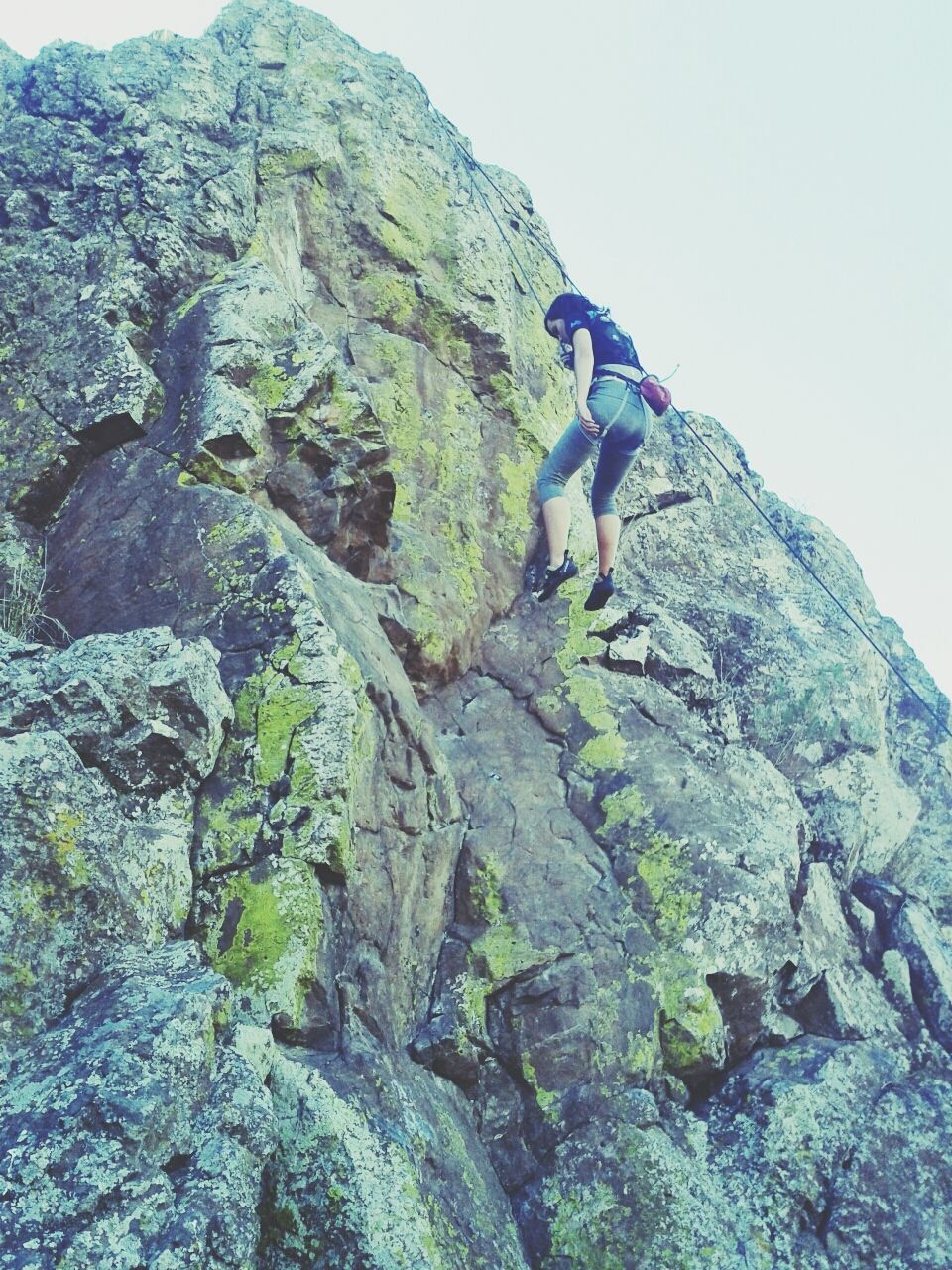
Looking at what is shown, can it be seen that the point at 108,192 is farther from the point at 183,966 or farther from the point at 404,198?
the point at 183,966

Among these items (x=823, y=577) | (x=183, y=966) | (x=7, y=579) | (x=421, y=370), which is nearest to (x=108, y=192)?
(x=421, y=370)

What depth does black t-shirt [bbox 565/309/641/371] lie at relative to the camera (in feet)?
33.0

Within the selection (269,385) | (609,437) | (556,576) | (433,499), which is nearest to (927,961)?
(556,576)

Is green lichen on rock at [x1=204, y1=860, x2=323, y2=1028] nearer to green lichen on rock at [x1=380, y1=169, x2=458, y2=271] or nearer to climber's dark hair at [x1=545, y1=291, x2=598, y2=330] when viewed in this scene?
climber's dark hair at [x1=545, y1=291, x2=598, y2=330]

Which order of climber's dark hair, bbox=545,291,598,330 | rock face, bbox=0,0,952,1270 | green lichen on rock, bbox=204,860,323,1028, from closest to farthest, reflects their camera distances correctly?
rock face, bbox=0,0,952,1270 < green lichen on rock, bbox=204,860,323,1028 < climber's dark hair, bbox=545,291,598,330

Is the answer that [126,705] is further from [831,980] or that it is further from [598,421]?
[831,980]

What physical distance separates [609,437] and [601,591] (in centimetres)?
161

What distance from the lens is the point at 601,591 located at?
1056cm

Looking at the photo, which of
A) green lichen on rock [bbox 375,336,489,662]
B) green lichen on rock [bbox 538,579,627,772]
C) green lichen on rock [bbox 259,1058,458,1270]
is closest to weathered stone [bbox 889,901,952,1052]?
green lichen on rock [bbox 538,579,627,772]

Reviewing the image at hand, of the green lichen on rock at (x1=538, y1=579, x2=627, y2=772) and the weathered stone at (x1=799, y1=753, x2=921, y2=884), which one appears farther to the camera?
the weathered stone at (x1=799, y1=753, x2=921, y2=884)

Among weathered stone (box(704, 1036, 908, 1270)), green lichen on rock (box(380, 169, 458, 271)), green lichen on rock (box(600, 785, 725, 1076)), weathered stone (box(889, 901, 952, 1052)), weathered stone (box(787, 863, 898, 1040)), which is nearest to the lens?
weathered stone (box(704, 1036, 908, 1270))

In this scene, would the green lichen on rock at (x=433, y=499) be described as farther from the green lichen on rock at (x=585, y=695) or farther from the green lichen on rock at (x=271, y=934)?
the green lichen on rock at (x=271, y=934)

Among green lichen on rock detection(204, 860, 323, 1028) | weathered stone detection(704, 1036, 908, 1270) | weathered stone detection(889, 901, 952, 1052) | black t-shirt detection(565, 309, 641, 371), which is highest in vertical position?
black t-shirt detection(565, 309, 641, 371)

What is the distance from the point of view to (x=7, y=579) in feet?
27.2
